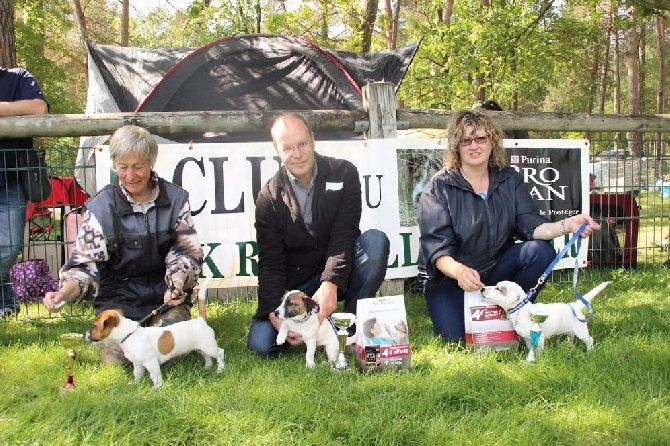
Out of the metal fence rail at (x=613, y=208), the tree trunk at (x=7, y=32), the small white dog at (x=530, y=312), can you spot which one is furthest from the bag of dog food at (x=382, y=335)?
the tree trunk at (x=7, y=32)

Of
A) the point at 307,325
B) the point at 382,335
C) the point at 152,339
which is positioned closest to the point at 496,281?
the point at 382,335

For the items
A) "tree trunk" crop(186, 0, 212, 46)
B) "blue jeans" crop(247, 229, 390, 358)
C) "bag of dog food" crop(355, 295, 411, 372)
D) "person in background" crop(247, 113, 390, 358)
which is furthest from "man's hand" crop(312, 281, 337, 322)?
"tree trunk" crop(186, 0, 212, 46)

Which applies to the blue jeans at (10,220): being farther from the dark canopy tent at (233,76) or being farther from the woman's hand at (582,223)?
the woman's hand at (582,223)

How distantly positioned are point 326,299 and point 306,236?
0.41 m

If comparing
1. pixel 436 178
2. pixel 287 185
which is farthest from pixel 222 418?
pixel 436 178

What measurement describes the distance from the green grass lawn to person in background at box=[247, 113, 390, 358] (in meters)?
0.34

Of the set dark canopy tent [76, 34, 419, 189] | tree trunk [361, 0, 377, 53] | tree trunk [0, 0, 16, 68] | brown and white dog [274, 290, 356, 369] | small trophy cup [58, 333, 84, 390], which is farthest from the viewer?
tree trunk [361, 0, 377, 53]

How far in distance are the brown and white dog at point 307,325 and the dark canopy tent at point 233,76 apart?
3343mm

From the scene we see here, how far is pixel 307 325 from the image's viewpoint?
109 inches

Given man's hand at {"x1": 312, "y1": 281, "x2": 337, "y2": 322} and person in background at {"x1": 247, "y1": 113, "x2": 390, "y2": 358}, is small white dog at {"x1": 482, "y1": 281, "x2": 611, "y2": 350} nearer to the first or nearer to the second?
person in background at {"x1": 247, "y1": 113, "x2": 390, "y2": 358}

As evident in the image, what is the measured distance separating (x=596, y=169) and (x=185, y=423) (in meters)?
4.27

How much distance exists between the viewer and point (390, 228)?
4.02 m

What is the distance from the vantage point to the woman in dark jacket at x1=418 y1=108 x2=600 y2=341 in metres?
3.20

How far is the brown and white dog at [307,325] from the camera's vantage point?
8.68 feet
